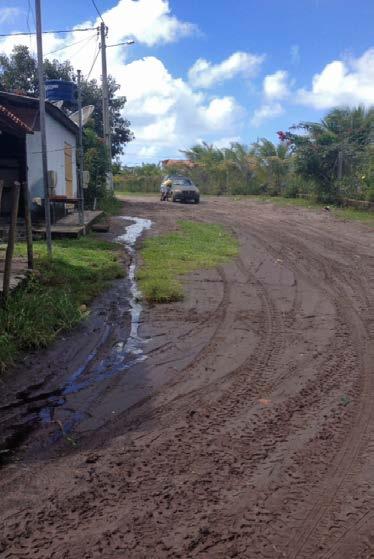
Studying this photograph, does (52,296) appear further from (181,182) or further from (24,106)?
(181,182)

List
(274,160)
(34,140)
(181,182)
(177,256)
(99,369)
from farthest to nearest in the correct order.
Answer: (274,160), (181,182), (34,140), (177,256), (99,369)

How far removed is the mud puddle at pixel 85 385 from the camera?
4359 mm

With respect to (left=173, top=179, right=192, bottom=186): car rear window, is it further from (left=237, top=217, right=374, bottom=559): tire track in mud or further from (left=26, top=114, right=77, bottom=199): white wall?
(left=237, top=217, right=374, bottom=559): tire track in mud

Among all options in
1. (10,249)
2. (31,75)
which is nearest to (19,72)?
(31,75)

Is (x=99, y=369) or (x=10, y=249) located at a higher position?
(x=10, y=249)

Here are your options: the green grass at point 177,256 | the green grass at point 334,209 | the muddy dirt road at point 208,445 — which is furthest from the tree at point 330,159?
the muddy dirt road at point 208,445

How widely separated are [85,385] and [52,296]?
2597 mm

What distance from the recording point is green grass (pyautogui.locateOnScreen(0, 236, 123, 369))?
616 cm

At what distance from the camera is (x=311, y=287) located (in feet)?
30.7

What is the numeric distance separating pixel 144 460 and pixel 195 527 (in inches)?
32.1

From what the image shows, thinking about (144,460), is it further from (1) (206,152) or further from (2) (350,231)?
(1) (206,152)

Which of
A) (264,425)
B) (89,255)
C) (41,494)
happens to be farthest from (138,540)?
(89,255)

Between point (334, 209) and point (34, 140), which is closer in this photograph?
point (34, 140)

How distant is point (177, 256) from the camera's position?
38.8 feet
